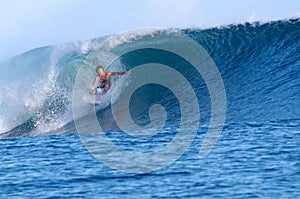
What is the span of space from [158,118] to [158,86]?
294 cm

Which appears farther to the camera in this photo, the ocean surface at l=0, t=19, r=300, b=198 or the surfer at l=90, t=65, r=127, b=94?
the surfer at l=90, t=65, r=127, b=94

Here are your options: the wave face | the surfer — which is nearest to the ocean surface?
the wave face

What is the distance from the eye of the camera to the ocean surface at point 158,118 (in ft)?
43.9

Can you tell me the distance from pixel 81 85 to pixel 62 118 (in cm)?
203

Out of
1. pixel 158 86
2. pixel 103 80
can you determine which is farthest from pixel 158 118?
pixel 158 86

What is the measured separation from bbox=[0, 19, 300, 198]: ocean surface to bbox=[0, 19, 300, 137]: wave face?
34 mm

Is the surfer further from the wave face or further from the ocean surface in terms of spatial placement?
the wave face

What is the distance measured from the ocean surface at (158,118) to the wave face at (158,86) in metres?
0.03

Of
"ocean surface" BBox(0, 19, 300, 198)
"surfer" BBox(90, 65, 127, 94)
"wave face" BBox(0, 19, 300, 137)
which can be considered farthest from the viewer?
"surfer" BBox(90, 65, 127, 94)

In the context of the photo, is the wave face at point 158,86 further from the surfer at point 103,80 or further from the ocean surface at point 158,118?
the surfer at point 103,80

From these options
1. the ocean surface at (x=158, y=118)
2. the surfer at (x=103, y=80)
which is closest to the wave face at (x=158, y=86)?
the ocean surface at (x=158, y=118)

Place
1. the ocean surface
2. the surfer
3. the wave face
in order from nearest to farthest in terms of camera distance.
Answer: the ocean surface, the wave face, the surfer

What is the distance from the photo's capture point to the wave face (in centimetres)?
1903

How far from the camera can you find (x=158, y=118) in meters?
18.8
